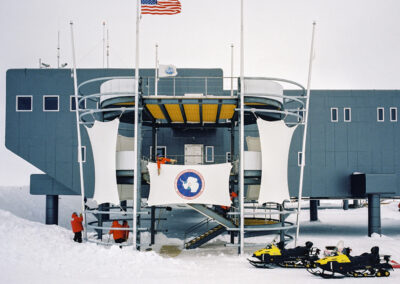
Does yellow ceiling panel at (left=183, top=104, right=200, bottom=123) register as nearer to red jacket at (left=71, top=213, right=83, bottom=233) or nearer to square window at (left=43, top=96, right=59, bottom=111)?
red jacket at (left=71, top=213, right=83, bottom=233)

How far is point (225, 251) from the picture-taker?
24.3 m

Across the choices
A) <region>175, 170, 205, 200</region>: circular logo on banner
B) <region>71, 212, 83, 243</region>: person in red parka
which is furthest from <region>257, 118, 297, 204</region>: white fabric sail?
<region>71, 212, 83, 243</region>: person in red parka

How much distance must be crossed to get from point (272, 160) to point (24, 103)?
826 inches

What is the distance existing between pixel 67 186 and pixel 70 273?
16.0 meters

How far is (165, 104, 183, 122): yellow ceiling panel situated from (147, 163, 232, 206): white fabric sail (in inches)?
144

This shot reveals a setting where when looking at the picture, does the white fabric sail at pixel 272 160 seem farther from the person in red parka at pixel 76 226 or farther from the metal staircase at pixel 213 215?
the person in red parka at pixel 76 226

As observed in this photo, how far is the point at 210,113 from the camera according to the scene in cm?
2581

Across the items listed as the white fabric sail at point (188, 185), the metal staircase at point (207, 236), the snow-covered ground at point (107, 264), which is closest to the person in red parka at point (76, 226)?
the snow-covered ground at point (107, 264)

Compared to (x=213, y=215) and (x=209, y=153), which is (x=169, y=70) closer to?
(x=213, y=215)

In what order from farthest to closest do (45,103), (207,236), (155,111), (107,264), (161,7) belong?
(45,103), (155,111), (207,236), (161,7), (107,264)

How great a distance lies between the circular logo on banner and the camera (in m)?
22.3

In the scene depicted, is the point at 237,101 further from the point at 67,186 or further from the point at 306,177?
the point at 67,186

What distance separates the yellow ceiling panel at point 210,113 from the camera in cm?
2376

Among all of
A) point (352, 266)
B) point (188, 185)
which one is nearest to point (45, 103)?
point (188, 185)
